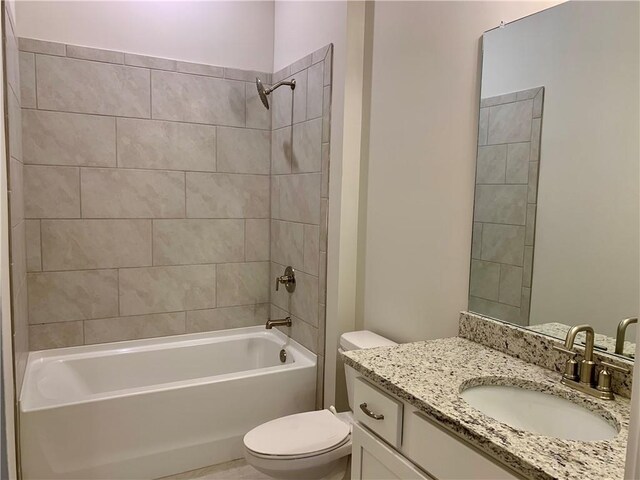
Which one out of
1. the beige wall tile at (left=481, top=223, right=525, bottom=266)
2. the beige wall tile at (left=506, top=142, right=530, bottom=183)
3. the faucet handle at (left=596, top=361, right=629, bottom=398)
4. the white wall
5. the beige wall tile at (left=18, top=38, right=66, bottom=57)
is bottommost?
the faucet handle at (left=596, top=361, right=629, bottom=398)

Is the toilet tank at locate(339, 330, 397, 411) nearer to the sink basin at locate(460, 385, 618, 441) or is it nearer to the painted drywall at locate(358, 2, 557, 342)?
the painted drywall at locate(358, 2, 557, 342)

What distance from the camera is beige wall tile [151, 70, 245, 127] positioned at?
9.63ft

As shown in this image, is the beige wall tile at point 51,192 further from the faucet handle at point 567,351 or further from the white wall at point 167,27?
the faucet handle at point 567,351

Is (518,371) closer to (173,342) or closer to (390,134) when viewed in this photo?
(390,134)

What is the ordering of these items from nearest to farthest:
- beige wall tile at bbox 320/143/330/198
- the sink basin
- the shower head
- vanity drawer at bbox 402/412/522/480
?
vanity drawer at bbox 402/412/522/480 → the sink basin → beige wall tile at bbox 320/143/330/198 → the shower head

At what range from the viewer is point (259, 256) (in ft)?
10.9

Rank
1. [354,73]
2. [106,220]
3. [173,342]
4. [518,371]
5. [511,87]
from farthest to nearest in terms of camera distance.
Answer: [173,342] → [106,220] → [354,73] → [511,87] → [518,371]

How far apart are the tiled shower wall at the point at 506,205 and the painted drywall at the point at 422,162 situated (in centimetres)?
6

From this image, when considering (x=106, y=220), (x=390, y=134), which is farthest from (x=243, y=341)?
(x=390, y=134)

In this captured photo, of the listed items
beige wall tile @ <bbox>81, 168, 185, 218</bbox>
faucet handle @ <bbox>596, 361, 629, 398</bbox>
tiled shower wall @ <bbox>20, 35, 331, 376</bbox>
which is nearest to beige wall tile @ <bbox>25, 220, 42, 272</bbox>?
tiled shower wall @ <bbox>20, 35, 331, 376</bbox>

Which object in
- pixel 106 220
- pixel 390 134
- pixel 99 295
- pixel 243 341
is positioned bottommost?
pixel 243 341

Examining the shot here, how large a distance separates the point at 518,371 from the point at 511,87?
0.95 metres

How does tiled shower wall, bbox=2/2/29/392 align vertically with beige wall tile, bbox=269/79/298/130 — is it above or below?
below

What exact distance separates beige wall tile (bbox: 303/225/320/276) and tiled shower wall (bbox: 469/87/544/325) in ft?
3.50
